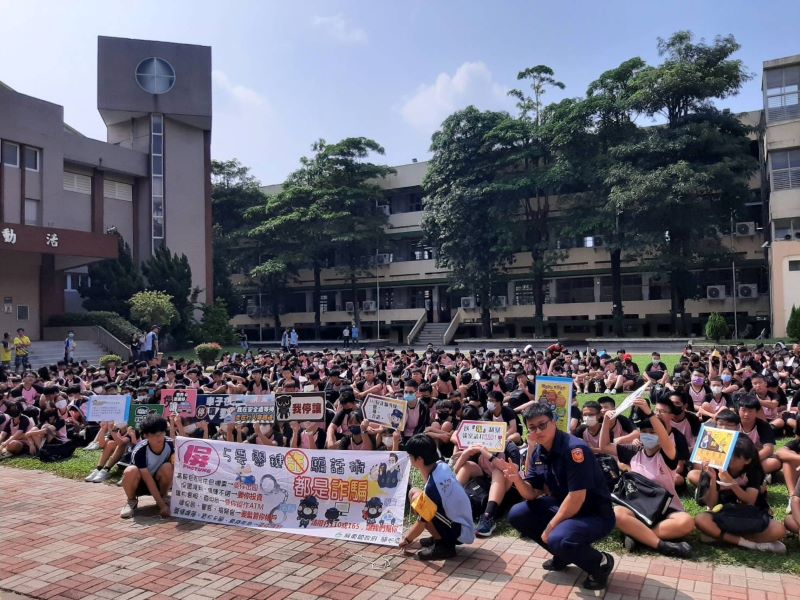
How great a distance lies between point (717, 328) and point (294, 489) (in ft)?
83.9

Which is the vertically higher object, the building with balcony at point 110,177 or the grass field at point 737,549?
the building with balcony at point 110,177

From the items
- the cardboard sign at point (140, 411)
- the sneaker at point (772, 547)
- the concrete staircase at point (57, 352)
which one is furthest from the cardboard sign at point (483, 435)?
the concrete staircase at point (57, 352)

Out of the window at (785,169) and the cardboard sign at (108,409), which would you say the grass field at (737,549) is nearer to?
the cardboard sign at (108,409)

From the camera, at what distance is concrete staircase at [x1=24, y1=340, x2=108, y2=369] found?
2744 cm

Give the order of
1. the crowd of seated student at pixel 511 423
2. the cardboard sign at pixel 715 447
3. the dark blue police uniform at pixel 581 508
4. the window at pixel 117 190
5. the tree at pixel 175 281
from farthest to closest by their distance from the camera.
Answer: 1. the window at pixel 117 190
2. the tree at pixel 175 281
3. the crowd of seated student at pixel 511 423
4. the cardboard sign at pixel 715 447
5. the dark blue police uniform at pixel 581 508

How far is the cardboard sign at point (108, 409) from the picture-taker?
9.41 m

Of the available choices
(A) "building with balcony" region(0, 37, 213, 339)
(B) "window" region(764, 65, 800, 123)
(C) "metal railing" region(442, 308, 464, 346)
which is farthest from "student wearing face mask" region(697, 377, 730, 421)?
(C) "metal railing" region(442, 308, 464, 346)

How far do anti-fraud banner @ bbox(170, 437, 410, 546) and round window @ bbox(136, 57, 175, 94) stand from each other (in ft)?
115

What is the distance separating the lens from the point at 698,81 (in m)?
30.2

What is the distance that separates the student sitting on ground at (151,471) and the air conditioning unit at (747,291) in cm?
3472

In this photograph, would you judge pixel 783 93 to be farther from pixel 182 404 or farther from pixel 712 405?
pixel 182 404

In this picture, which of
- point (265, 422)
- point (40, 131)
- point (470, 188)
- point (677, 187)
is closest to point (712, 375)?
point (265, 422)

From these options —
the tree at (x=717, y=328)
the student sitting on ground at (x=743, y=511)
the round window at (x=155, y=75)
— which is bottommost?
the student sitting on ground at (x=743, y=511)

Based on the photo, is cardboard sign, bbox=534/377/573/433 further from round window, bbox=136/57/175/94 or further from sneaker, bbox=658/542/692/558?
round window, bbox=136/57/175/94
